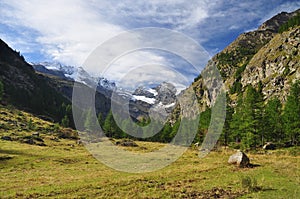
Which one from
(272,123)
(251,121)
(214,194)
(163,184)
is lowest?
(163,184)

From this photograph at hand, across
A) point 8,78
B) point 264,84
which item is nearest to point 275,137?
point 264,84

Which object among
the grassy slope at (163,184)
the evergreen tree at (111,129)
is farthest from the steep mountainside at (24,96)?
the grassy slope at (163,184)

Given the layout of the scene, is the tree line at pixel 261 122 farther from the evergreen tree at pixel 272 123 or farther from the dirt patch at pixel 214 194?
the dirt patch at pixel 214 194

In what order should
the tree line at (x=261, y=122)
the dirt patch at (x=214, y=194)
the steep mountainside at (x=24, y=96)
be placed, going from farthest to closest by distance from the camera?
1. the steep mountainside at (x=24, y=96)
2. the tree line at (x=261, y=122)
3. the dirt patch at (x=214, y=194)

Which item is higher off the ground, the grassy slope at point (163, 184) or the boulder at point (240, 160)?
the boulder at point (240, 160)

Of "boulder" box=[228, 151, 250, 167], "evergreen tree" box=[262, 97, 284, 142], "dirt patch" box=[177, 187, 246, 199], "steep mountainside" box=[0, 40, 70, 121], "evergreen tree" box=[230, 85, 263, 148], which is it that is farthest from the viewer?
"steep mountainside" box=[0, 40, 70, 121]

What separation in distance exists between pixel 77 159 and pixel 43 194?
27159mm

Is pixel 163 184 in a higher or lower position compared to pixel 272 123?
lower

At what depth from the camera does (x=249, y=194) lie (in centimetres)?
2022

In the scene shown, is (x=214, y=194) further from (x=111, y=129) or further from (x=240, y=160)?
(x=111, y=129)

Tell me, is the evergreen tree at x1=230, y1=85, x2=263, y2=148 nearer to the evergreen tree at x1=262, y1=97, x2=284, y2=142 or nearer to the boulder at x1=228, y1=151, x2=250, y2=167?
the evergreen tree at x1=262, y1=97, x2=284, y2=142

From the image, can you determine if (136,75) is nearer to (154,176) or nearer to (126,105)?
(126,105)

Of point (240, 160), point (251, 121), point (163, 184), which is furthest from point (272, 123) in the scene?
point (163, 184)

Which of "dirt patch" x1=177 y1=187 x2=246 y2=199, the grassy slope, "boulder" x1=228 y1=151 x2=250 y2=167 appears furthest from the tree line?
"dirt patch" x1=177 y1=187 x2=246 y2=199
